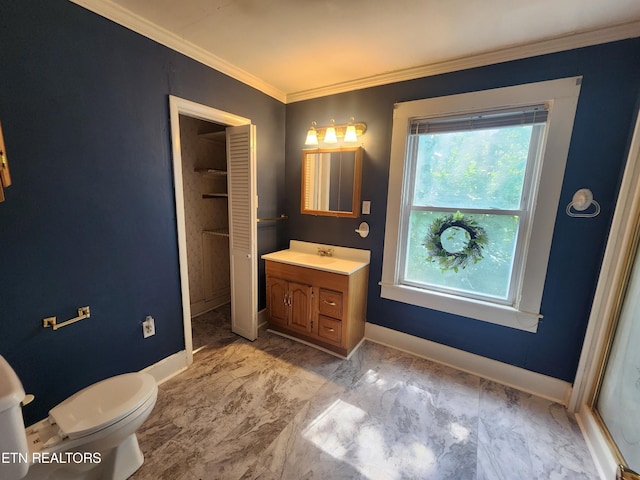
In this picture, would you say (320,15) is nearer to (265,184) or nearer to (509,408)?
(265,184)

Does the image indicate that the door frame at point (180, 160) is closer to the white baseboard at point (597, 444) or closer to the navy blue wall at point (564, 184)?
the navy blue wall at point (564, 184)

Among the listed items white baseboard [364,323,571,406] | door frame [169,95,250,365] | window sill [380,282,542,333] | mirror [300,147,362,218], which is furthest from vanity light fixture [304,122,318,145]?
white baseboard [364,323,571,406]

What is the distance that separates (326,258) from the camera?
2600 mm

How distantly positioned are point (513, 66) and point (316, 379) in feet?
8.64

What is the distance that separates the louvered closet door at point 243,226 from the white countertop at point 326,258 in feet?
0.79

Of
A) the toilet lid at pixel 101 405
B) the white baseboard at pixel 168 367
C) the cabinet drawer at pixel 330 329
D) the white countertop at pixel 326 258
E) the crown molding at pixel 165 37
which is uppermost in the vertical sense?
the crown molding at pixel 165 37

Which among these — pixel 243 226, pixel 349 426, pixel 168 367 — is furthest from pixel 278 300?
pixel 349 426

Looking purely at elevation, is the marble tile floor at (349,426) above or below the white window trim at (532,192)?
below

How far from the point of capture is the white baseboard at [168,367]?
1903 mm

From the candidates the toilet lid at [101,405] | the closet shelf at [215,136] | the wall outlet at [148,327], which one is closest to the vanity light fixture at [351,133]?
the closet shelf at [215,136]

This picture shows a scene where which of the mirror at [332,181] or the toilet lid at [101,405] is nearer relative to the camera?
the toilet lid at [101,405]

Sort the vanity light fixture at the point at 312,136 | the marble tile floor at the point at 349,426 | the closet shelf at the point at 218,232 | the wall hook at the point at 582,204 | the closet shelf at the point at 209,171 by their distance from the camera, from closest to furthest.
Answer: the marble tile floor at the point at 349,426, the wall hook at the point at 582,204, the vanity light fixture at the point at 312,136, the closet shelf at the point at 209,171, the closet shelf at the point at 218,232

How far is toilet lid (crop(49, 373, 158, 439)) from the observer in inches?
44.0

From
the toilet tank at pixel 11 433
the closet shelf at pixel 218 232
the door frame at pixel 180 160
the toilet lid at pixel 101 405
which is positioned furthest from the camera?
the closet shelf at pixel 218 232
